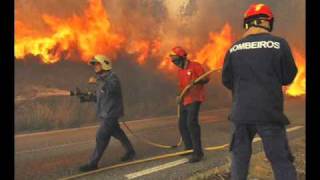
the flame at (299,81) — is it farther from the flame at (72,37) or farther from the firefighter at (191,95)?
the firefighter at (191,95)

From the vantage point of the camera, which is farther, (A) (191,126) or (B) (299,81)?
(B) (299,81)

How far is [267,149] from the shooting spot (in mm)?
4332

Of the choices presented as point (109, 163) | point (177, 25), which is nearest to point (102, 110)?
point (109, 163)

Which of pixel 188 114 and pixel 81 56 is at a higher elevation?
pixel 81 56

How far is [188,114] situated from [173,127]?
3525mm

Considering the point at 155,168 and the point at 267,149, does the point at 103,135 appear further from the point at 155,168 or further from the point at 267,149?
the point at 267,149

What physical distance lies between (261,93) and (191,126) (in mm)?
2493

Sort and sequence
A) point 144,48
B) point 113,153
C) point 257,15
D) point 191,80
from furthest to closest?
point 144,48 < point 113,153 < point 191,80 < point 257,15

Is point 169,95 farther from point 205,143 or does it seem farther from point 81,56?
point 205,143

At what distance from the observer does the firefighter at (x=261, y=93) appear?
432 cm

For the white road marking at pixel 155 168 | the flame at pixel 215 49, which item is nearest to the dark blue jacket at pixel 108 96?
the white road marking at pixel 155 168

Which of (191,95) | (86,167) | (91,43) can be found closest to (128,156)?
(86,167)

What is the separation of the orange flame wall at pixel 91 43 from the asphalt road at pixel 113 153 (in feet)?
9.81

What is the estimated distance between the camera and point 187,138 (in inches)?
284
